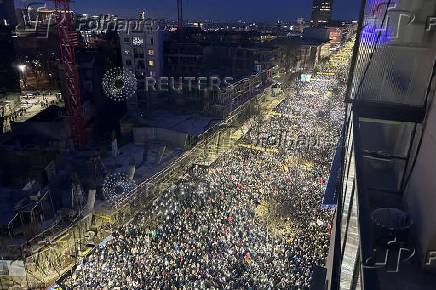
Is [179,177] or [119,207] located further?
[179,177]

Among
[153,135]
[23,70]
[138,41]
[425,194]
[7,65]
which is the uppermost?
[138,41]

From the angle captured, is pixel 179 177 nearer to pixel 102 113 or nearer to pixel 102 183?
pixel 102 183

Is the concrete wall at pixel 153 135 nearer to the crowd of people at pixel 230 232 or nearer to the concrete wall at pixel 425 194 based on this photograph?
the crowd of people at pixel 230 232

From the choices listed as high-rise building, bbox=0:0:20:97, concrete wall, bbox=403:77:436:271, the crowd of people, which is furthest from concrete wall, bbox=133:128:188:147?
concrete wall, bbox=403:77:436:271

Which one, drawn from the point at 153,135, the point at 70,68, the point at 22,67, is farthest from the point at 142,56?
the point at 22,67

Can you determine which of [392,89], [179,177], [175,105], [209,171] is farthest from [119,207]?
[175,105]

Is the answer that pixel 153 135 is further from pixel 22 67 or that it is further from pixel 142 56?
pixel 22 67
